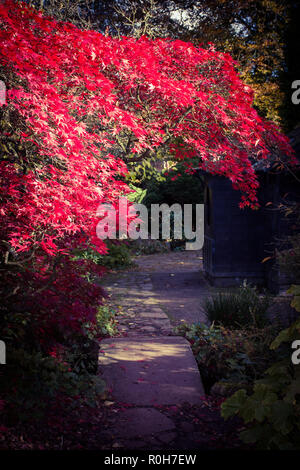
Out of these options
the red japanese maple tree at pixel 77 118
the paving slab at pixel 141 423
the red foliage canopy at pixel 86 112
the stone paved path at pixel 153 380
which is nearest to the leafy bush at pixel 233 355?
the stone paved path at pixel 153 380

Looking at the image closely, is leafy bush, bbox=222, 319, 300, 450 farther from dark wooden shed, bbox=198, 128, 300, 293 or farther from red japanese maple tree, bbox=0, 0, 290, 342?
dark wooden shed, bbox=198, 128, 300, 293

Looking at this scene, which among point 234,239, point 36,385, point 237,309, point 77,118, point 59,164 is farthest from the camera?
point 234,239

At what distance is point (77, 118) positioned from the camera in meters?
5.53

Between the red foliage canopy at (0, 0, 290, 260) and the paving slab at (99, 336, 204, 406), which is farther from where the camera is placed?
the paving slab at (99, 336, 204, 406)

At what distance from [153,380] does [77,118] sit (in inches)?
130

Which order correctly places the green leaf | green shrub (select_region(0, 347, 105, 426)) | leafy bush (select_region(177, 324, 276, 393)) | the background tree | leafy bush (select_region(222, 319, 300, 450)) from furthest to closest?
the background tree → leafy bush (select_region(177, 324, 276, 393)) → green shrub (select_region(0, 347, 105, 426)) → the green leaf → leafy bush (select_region(222, 319, 300, 450))

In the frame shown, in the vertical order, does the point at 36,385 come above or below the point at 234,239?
below

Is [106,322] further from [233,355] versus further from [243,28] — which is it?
[243,28]

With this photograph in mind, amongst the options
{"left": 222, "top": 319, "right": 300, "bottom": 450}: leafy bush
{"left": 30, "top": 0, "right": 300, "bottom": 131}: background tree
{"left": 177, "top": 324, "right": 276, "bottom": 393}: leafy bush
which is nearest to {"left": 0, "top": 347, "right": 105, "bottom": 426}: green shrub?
{"left": 177, "top": 324, "right": 276, "bottom": 393}: leafy bush

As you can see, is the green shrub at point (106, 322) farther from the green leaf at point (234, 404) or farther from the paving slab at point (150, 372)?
the green leaf at point (234, 404)

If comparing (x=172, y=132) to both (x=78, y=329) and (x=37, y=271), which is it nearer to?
(x=37, y=271)

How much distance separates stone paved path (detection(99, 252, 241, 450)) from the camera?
3.86 m

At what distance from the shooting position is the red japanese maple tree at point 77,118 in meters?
3.90

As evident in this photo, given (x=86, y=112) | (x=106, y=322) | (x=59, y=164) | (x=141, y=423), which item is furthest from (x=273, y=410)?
(x=106, y=322)
